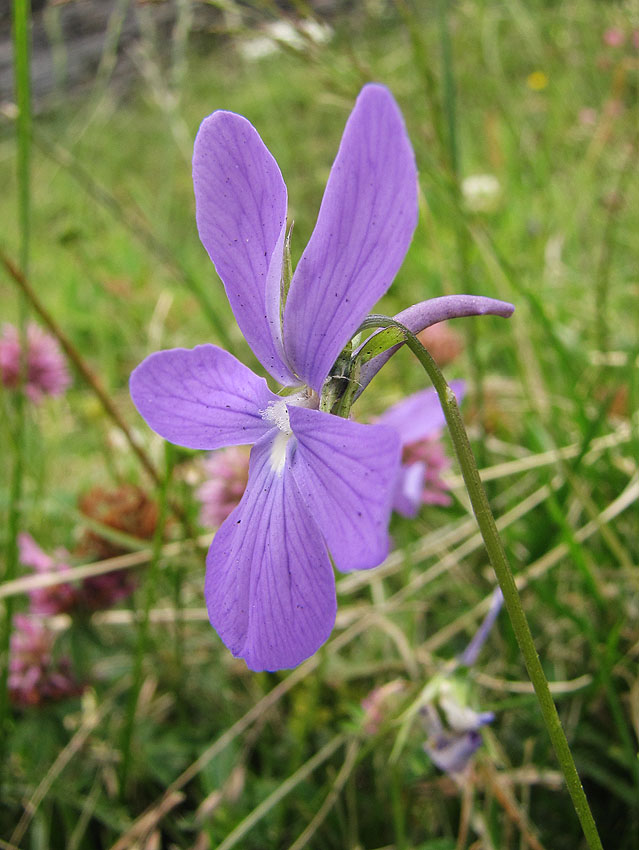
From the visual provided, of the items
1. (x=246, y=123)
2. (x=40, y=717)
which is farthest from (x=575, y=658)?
(x=246, y=123)

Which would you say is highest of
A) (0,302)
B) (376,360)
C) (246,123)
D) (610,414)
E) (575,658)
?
(246,123)

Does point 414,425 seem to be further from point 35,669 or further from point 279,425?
point 35,669

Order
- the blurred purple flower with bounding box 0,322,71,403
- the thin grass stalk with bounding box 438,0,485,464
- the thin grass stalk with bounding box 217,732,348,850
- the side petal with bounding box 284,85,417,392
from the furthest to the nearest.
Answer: the blurred purple flower with bounding box 0,322,71,403
the thin grass stalk with bounding box 438,0,485,464
the thin grass stalk with bounding box 217,732,348,850
the side petal with bounding box 284,85,417,392

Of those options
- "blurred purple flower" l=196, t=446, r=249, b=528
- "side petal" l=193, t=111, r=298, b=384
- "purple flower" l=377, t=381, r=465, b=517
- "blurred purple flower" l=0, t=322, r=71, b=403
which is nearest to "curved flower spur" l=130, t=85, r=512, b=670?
"side petal" l=193, t=111, r=298, b=384

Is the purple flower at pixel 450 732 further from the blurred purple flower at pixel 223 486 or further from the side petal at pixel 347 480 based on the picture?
the blurred purple flower at pixel 223 486

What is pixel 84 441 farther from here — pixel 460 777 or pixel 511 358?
pixel 460 777

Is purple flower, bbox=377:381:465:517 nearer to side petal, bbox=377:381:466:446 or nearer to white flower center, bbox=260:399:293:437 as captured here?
side petal, bbox=377:381:466:446

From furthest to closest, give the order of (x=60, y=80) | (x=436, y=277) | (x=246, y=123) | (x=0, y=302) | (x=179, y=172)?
(x=179, y=172) → (x=0, y=302) → (x=436, y=277) → (x=60, y=80) → (x=246, y=123)
